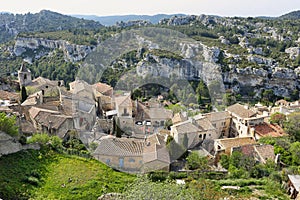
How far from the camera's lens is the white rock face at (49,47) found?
176 ft

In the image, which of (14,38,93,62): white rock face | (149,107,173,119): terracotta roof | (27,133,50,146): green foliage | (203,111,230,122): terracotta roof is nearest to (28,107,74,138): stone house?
(27,133,50,146): green foliage

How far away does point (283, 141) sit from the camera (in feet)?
60.2

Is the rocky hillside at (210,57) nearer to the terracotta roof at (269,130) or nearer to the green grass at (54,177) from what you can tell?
the terracotta roof at (269,130)

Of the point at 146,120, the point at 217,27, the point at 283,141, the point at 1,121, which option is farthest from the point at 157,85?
the point at 217,27

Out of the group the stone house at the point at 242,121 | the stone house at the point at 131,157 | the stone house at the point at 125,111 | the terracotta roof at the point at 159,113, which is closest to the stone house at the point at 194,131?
the stone house at the point at 131,157

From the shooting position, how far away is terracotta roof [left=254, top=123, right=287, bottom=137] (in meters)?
19.9

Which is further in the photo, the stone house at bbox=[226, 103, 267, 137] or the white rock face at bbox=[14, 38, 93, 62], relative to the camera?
the white rock face at bbox=[14, 38, 93, 62]

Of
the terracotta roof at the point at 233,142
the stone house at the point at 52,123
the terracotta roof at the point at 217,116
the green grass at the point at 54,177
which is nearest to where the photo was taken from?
the green grass at the point at 54,177

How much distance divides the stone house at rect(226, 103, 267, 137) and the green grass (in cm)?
976

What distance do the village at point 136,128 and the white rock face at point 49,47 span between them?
1223 inches

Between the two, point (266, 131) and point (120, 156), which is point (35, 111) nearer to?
point (120, 156)

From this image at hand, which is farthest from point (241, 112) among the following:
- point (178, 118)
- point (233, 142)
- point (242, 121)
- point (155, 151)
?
point (155, 151)

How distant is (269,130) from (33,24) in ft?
341

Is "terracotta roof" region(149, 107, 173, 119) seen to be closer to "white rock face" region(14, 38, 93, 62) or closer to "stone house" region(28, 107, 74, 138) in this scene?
"stone house" region(28, 107, 74, 138)
